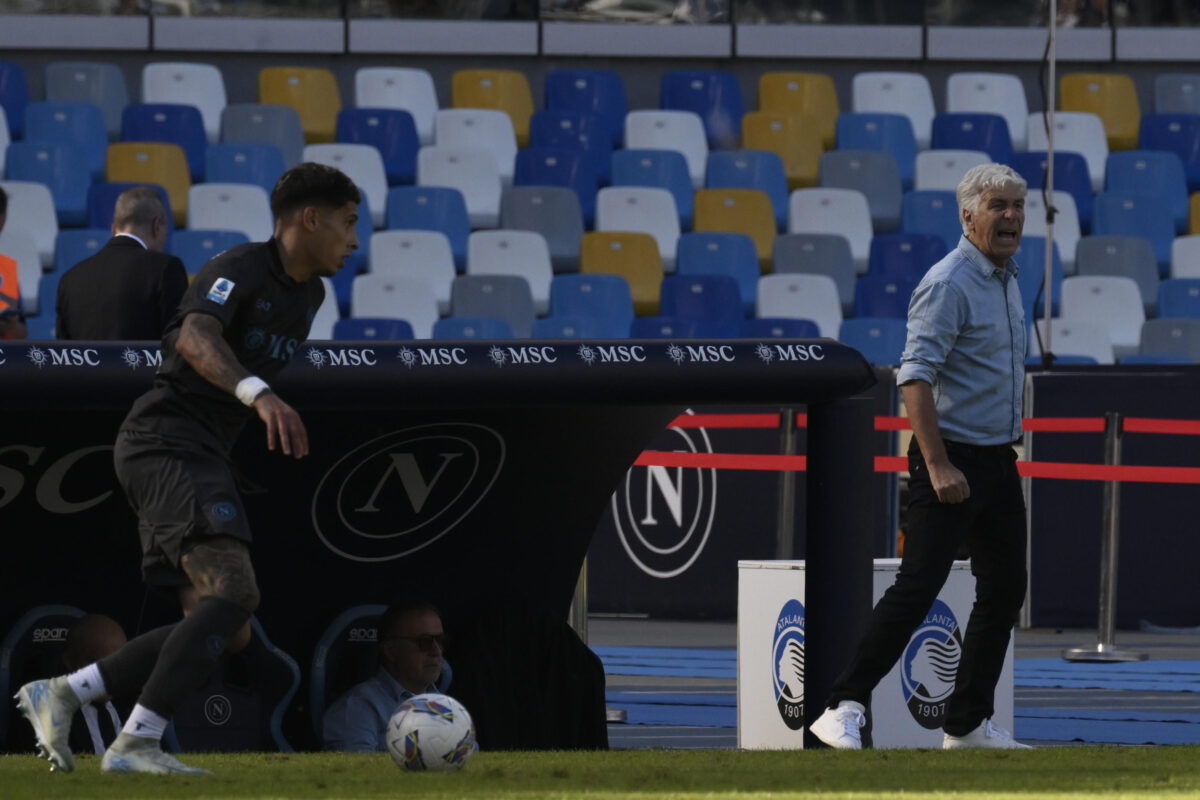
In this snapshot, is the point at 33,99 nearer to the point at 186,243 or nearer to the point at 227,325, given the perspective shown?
the point at 186,243

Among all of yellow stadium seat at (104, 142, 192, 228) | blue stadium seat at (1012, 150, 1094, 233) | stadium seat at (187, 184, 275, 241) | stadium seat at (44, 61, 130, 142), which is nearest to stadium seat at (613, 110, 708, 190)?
blue stadium seat at (1012, 150, 1094, 233)

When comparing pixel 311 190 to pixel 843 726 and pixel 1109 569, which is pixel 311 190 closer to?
pixel 843 726

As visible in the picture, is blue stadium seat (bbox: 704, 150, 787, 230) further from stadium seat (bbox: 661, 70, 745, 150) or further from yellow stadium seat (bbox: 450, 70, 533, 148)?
yellow stadium seat (bbox: 450, 70, 533, 148)

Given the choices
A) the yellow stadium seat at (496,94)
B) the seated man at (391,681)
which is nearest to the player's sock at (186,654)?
the seated man at (391,681)

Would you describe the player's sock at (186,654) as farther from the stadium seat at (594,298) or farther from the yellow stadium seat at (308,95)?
the yellow stadium seat at (308,95)

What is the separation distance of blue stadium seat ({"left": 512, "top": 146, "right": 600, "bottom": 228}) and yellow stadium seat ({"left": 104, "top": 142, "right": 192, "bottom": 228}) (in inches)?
98.6

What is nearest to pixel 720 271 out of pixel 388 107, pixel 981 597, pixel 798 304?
pixel 798 304

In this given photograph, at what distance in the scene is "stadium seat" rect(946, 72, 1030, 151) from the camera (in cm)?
1644

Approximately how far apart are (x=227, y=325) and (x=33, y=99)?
39.0ft

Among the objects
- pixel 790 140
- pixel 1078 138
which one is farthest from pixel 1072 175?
pixel 790 140

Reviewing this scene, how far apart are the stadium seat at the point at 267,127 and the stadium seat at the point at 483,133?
1.09 meters

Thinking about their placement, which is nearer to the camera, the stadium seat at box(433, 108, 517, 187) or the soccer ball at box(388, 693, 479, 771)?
the soccer ball at box(388, 693, 479, 771)

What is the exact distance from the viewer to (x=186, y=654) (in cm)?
466

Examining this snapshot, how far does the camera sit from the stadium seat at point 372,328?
12.4 m
